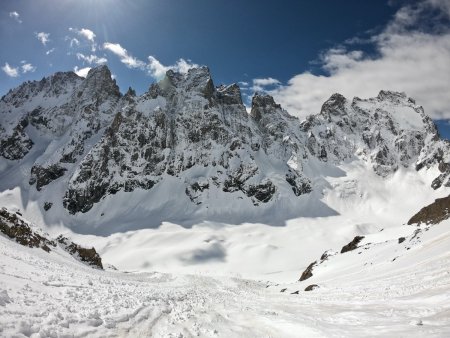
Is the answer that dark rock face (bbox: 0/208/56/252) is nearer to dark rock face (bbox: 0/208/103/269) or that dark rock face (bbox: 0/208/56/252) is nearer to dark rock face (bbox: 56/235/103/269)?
dark rock face (bbox: 0/208/103/269)

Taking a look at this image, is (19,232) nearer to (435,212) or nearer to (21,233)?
(21,233)

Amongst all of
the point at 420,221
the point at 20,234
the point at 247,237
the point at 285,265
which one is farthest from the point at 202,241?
the point at 20,234

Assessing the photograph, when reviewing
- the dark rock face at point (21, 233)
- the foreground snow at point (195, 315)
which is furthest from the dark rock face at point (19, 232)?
the foreground snow at point (195, 315)

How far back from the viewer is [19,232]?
5019 cm

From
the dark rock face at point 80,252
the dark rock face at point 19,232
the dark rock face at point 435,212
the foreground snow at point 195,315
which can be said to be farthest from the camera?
the dark rock face at point 80,252

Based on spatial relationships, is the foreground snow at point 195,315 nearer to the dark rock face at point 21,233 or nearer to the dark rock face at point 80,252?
the dark rock face at point 21,233

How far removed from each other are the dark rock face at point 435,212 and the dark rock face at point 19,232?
52.3m

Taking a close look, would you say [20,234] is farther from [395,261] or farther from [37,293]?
[395,261]

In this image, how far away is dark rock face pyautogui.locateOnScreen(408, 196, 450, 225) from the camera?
59947mm

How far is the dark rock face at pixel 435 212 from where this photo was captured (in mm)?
59947

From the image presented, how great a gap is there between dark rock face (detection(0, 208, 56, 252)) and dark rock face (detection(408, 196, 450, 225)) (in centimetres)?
5226

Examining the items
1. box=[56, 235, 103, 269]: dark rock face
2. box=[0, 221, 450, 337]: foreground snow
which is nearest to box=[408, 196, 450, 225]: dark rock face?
box=[0, 221, 450, 337]: foreground snow

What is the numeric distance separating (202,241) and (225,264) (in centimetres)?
2587

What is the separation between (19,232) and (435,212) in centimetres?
6007
